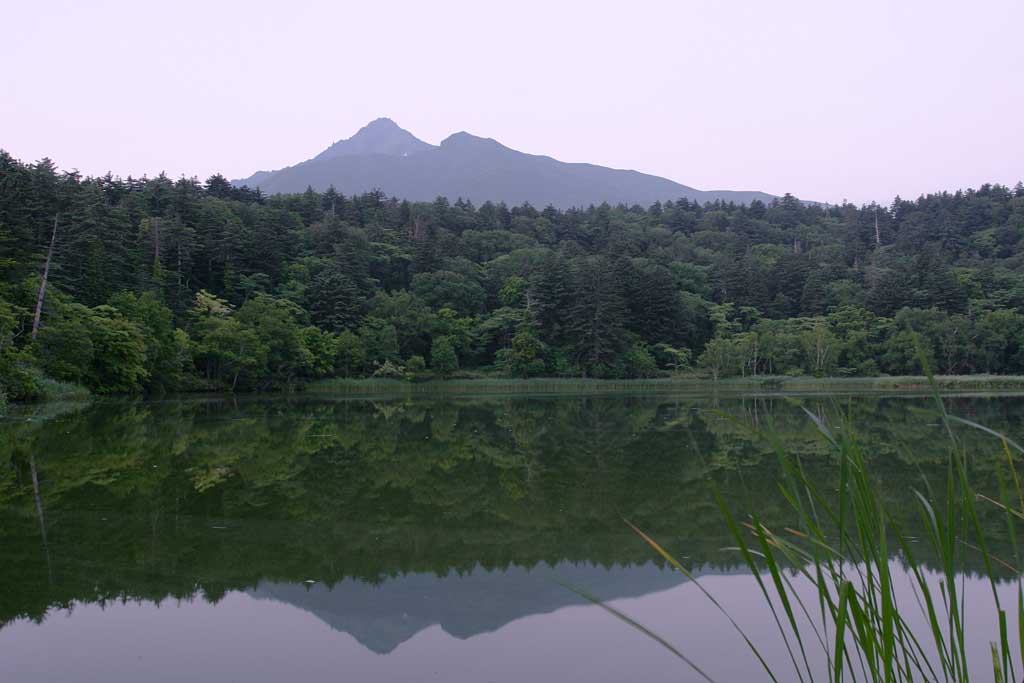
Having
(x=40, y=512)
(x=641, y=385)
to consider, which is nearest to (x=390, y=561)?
(x=40, y=512)

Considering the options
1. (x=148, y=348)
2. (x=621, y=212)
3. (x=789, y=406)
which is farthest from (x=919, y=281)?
(x=148, y=348)

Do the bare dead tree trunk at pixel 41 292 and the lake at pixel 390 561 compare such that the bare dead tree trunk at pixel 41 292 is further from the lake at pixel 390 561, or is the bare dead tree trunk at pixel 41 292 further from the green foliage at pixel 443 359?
the green foliage at pixel 443 359

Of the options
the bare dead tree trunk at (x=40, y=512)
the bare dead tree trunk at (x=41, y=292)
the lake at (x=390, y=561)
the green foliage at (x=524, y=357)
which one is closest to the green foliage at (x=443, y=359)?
the green foliage at (x=524, y=357)

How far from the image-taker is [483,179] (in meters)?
148

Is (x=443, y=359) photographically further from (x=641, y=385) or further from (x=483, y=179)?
Result: (x=483, y=179)

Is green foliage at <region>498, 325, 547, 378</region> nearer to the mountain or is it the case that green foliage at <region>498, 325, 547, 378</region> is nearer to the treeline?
the treeline

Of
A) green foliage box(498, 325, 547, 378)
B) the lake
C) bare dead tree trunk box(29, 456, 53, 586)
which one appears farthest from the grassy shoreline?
the lake

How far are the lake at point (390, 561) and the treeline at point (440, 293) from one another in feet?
48.7

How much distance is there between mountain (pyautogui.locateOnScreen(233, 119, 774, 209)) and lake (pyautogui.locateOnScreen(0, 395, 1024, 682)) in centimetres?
12498

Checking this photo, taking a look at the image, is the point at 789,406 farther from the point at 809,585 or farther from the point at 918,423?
the point at 809,585

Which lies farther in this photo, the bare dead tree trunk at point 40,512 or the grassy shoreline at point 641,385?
the grassy shoreline at point 641,385

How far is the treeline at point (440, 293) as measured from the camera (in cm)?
2758

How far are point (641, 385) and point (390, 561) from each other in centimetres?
3681

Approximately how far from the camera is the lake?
3.35 meters
